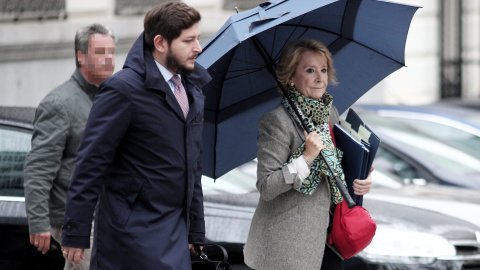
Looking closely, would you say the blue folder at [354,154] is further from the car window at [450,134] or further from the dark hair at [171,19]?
the car window at [450,134]

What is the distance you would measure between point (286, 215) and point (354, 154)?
0.40 metres

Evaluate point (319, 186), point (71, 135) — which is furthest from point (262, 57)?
point (71, 135)

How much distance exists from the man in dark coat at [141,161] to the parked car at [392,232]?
1.35 metres

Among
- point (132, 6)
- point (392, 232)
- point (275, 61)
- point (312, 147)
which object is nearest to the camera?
point (312, 147)

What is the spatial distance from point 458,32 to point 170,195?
13.3 metres

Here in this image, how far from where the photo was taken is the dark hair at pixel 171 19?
11.0ft

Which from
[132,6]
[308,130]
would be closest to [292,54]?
[308,130]

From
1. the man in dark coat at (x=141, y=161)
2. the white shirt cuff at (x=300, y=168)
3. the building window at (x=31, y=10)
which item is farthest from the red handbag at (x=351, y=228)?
the building window at (x=31, y=10)

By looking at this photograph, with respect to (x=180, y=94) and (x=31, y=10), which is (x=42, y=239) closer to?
(x=180, y=94)

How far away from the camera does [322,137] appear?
146 inches

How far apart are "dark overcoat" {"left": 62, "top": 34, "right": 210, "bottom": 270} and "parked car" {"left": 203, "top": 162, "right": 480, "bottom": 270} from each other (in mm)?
1358

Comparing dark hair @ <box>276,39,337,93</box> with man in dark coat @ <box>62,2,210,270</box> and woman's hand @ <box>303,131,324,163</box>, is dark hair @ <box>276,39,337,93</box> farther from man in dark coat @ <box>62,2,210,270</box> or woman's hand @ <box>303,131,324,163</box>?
man in dark coat @ <box>62,2,210,270</box>

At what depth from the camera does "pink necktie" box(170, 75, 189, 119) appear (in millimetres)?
3477

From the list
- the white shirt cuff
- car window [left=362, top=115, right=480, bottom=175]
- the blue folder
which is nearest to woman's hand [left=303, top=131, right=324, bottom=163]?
the white shirt cuff
